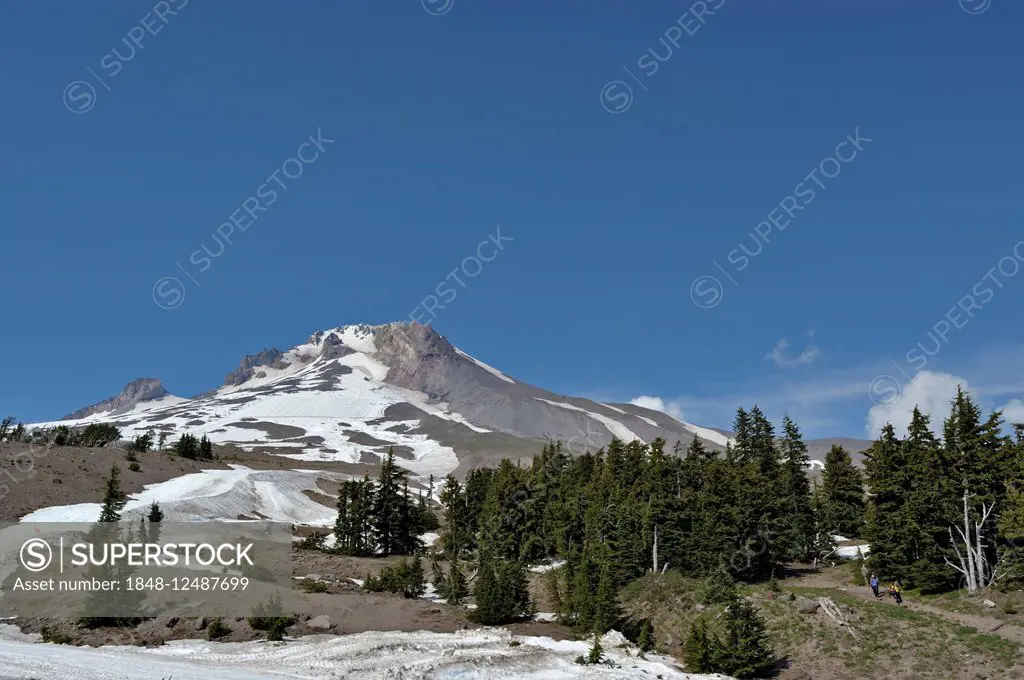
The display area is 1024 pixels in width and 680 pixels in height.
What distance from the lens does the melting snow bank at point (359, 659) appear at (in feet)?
85.7

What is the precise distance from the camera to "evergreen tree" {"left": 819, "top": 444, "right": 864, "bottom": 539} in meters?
81.0

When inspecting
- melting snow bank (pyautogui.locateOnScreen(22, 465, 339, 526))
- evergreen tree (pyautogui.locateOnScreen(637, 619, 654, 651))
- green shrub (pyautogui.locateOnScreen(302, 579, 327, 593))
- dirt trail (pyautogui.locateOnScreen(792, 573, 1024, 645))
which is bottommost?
evergreen tree (pyautogui.locateOnScreen(637, 619, 654, 651))

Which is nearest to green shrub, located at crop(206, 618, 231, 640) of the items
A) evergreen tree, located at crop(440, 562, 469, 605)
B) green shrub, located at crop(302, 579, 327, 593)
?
green shrub, located at crop(302, 579, 327, 593)

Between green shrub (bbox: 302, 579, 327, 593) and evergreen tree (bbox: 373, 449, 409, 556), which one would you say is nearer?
green shrub (bbox: 302, 579, 327, 593)

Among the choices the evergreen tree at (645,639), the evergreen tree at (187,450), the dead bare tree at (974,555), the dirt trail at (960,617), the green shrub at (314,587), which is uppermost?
the evergreen tree at (187,450)

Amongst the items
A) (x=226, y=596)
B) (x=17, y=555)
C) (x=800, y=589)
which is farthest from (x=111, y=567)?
(x=800, y=589)

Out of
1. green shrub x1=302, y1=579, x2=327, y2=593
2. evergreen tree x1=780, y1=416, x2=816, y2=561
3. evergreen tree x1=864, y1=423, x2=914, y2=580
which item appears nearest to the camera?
evergreen tree x1=864, y1=423, x2=914, y2=580

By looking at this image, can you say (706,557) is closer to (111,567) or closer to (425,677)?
(425,677)

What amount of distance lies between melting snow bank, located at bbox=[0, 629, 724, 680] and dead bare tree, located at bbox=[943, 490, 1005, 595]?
21864 mm

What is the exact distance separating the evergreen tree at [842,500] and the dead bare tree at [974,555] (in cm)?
3351

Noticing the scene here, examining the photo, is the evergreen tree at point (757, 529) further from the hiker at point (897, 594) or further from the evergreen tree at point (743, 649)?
the evergreen tree at point (743, 649)

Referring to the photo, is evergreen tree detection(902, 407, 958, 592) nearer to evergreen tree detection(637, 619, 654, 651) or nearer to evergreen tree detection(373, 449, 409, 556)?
evergreen tree detection(637, 619, 654, 651)

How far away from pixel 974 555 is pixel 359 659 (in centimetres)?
4061

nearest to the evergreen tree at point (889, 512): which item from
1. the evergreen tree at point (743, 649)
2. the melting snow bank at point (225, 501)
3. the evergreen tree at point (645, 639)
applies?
the evergreen tree at point (743, 649)
